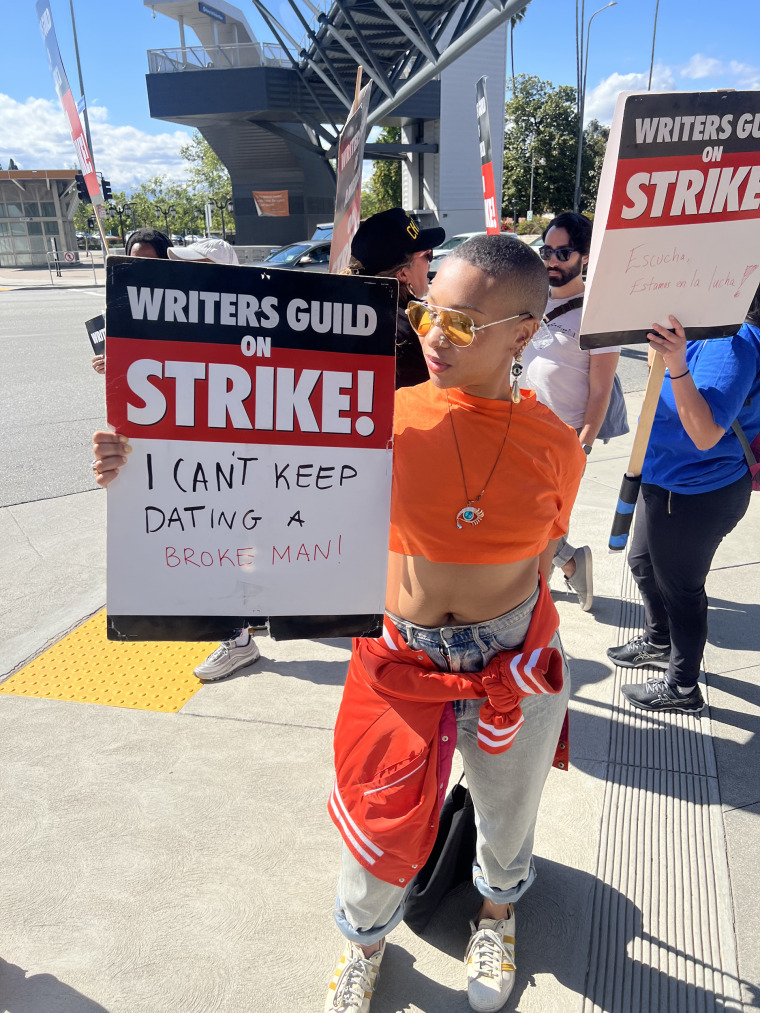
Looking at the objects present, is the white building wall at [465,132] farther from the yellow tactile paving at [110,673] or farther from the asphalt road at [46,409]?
the yellow tactile paving at [110,673]

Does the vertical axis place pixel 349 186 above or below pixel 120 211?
above

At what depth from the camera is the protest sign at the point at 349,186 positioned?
290 centimetres

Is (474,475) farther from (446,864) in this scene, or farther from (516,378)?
(446,864)

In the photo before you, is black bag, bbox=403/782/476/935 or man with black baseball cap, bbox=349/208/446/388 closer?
black bag, bbox=403/782/476/935

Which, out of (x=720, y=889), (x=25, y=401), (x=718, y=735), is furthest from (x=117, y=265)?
(x=25, y=401)

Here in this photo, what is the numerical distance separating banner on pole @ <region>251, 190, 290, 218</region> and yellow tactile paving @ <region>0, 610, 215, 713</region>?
32.8 meters

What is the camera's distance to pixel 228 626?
1.70 m

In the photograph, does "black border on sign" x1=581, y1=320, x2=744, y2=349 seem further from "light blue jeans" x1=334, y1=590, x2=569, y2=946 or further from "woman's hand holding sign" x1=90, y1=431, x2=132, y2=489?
"woman's hand holding sign" x1=90, y1=431, x2=132, y2=489

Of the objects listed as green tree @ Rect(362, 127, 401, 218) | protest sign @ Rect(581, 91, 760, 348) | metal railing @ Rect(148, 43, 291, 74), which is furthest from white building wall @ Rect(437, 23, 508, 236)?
protest sign @ Rect(581, 91, 760, 348)

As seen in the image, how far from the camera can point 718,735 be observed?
9.83ft

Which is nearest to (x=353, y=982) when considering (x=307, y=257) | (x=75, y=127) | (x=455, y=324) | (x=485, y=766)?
(x=485, y=766)

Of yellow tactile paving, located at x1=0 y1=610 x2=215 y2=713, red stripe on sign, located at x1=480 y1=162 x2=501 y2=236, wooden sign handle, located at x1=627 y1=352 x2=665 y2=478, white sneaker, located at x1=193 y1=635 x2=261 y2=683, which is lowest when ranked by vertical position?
yellow tactile paving, located at x1=0 y1=610 x2=215 y2=713

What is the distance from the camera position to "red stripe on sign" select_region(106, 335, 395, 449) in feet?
5.08

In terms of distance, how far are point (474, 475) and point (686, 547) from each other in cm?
161
